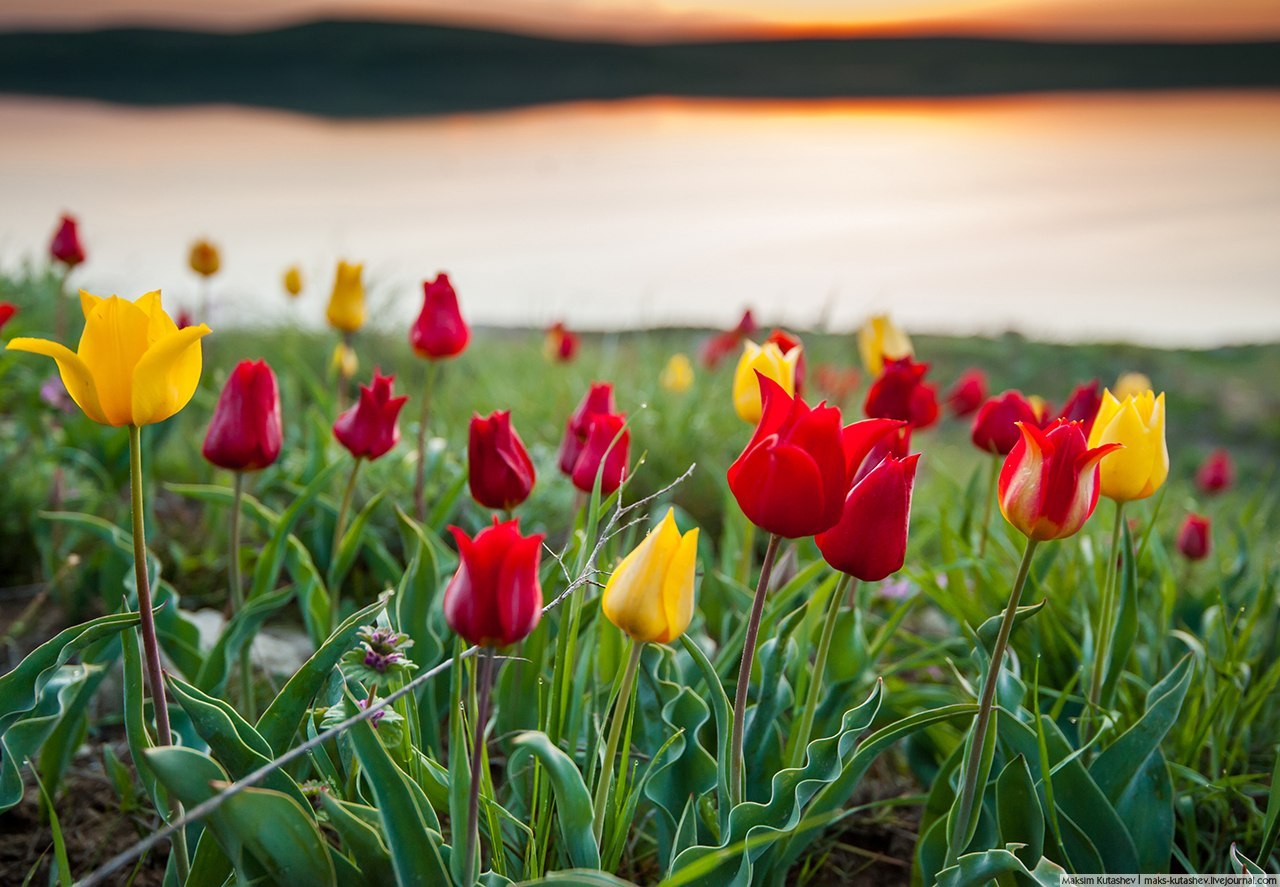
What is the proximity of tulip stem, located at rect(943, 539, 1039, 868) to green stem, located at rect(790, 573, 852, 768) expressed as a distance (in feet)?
0.56

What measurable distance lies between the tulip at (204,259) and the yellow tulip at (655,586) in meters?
2.17

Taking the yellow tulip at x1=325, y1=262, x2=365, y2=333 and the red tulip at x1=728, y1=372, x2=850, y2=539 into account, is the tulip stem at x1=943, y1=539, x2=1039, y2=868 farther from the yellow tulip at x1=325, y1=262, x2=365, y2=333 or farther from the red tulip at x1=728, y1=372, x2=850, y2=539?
the yellow tulip at x1=325, y1=262, x2=365, y2=333

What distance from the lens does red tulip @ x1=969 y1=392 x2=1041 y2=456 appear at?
1.61 m

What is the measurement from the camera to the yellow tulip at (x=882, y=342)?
6.72 ft

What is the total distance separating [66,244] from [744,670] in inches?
78.3

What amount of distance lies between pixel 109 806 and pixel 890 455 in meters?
1.37

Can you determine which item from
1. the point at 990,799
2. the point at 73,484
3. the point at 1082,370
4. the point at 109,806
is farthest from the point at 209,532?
the point at 1082,370

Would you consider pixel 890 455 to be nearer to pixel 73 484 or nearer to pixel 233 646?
pixel 233 646

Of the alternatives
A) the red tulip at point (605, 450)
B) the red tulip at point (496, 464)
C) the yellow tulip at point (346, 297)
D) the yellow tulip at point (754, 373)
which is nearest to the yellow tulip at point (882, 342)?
the yellow tulip at point (754, 373)

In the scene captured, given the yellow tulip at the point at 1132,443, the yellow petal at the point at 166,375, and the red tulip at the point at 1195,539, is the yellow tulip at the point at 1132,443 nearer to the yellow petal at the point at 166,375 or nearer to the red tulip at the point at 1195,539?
the yellow petal at the point at 166,375

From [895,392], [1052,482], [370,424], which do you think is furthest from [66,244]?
[1052,482]

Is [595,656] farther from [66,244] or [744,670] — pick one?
[66,244]

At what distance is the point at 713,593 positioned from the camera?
6.28ft

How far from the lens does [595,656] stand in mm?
1464
